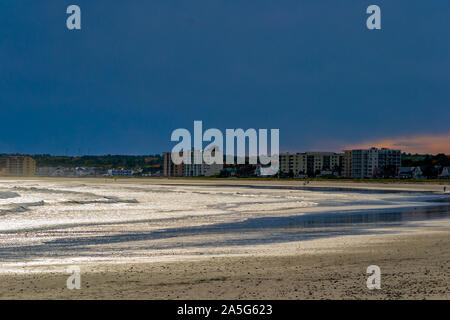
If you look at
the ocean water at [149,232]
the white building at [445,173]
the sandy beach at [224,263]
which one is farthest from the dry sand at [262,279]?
the white building at [445,173]

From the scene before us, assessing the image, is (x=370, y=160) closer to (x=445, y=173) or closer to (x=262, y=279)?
(x=445, y=173)

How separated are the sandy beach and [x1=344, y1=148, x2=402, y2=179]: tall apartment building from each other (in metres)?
155

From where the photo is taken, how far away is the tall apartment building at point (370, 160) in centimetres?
16512

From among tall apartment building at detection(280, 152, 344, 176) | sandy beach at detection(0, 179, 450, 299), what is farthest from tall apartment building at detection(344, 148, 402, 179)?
sandy beach at detection(0, 179, 450, 299)

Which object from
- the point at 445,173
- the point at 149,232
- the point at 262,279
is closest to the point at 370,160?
the point at 445,173

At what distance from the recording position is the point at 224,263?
9.81 m

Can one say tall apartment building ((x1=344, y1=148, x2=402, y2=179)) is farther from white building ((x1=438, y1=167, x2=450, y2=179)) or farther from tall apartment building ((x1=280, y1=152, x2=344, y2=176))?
white building ((x1=438, y1=167, x2=450, y2=179))

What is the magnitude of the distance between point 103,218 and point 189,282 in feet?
44.0

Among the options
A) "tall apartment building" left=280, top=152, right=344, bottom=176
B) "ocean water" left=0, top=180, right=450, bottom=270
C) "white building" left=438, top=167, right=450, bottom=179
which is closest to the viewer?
"ocean water" left=0, top=180, right=450, bottom=270

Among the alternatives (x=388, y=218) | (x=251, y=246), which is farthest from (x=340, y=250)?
(x=388, y=218)

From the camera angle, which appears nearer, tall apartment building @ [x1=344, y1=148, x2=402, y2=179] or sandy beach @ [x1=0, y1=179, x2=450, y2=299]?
sandy beach @ [x1=0, y1=179, x2=450, y2=299]

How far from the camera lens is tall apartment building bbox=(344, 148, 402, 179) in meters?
165

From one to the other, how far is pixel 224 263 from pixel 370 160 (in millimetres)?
164930

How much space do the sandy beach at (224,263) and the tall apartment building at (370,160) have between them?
15450cm
